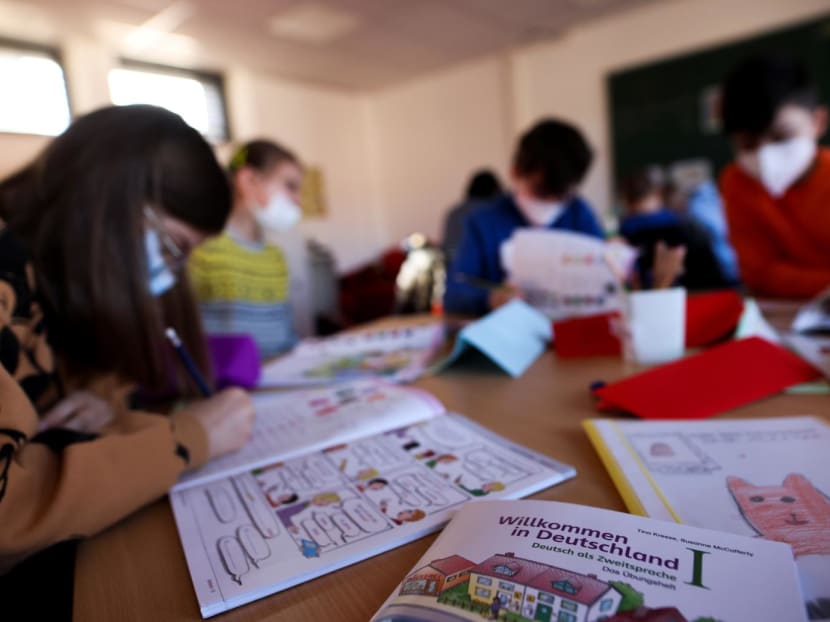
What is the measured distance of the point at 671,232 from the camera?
1.84 m

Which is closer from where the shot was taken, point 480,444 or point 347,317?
point 480,444

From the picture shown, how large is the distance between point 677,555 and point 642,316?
0.54m

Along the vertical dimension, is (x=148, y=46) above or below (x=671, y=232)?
above

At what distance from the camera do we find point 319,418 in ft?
2.22

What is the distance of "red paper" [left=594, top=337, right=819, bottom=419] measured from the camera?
0.61m

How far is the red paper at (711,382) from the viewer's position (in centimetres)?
61

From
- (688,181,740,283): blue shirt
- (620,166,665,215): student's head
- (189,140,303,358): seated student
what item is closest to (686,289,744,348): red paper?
(189,140,303,358): seated student

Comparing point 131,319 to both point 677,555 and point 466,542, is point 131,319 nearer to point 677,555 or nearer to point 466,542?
point 466,542

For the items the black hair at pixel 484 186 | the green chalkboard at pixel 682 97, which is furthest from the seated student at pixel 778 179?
the green chalkboard at pixel 682 97

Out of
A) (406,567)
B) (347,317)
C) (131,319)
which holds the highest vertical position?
(131,319)

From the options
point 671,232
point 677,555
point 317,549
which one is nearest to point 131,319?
point 317,549

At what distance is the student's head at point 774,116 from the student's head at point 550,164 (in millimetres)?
366

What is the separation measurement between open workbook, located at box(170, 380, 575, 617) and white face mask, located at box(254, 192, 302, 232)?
4.29ft

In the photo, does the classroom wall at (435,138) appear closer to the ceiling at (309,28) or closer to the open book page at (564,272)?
the ceiling at (309,28)
